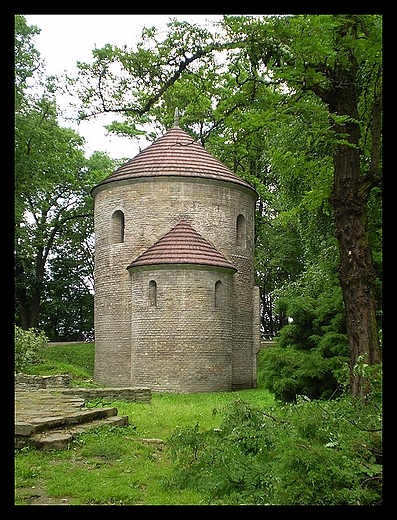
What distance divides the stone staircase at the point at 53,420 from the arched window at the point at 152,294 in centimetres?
868

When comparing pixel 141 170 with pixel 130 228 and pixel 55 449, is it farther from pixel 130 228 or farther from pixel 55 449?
pixel 55 449

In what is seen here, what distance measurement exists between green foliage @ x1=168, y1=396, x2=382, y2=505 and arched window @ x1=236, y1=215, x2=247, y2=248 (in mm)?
17003

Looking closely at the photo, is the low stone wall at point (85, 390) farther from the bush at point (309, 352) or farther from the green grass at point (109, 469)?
the bush at point (309, 352)

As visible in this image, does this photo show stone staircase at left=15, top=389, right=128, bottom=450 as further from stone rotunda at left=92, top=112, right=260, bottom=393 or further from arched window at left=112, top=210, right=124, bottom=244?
arched window at left=112, top=210, right=124, bottom=244

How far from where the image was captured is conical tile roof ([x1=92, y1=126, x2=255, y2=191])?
23.5 metres

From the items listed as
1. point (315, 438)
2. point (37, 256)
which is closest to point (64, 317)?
point (37, 256)

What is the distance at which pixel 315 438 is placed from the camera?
6.54 m

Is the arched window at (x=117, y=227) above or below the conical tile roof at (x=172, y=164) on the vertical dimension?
Result: below

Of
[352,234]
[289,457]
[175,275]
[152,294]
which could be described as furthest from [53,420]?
[152,294]

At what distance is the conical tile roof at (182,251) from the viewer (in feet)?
70.4

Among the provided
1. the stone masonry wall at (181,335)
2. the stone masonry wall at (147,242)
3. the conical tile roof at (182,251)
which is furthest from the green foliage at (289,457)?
the stone masonry wall at (147,242)

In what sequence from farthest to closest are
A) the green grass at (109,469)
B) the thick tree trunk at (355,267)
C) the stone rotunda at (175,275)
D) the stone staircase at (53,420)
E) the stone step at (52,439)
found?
the stone rotunda at (175,275) → the thick tree trunk at (355,267) → the stone staircase at (53,420) → the stone step at (52,439) → the green grass at (109,469)

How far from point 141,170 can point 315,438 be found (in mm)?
18201

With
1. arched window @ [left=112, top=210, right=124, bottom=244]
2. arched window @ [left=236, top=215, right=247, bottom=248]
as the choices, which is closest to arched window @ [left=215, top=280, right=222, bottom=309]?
arched window @ [left=236, top=215, right=247, bottom=248]
